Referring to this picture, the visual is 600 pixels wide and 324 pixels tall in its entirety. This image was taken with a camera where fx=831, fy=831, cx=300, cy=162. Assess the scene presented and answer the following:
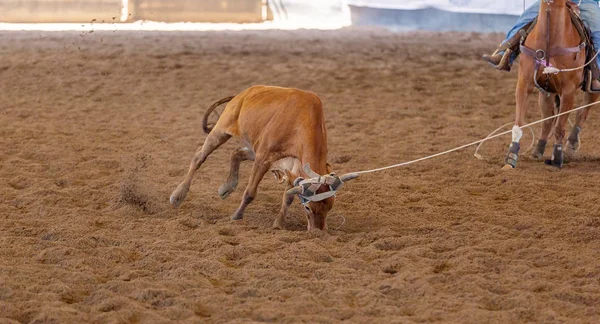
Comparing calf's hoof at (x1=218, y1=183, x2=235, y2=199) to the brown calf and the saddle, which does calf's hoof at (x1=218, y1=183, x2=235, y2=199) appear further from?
the saddle

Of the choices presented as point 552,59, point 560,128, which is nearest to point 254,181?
point 552,59

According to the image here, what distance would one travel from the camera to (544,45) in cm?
702

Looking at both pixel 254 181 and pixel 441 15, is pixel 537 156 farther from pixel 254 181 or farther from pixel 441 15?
pixel 441 15

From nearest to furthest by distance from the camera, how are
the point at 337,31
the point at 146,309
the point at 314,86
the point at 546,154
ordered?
the point at 146,309 < the point at 546,154 < the point at 314,86 < the point at 337,31

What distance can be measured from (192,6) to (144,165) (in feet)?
34.6

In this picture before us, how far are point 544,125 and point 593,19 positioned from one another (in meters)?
1.07

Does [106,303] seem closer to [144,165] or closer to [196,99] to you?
[144,165]

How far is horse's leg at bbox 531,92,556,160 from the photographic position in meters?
7.81

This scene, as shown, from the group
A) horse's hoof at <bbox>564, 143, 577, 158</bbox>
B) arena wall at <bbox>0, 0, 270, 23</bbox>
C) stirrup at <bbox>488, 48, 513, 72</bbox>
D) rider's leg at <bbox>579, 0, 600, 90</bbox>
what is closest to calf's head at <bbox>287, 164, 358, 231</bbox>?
stirrup at <bbox>488, 48, 513, 72</bbox>

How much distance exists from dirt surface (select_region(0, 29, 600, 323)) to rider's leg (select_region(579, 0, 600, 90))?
37.2 inches

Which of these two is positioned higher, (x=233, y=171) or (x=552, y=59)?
(x=552, y=59)

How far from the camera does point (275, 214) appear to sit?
5867 millimetres

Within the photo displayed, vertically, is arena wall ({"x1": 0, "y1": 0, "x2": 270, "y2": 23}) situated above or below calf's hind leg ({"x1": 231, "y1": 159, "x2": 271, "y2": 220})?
above

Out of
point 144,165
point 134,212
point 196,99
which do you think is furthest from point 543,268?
point 196,99
